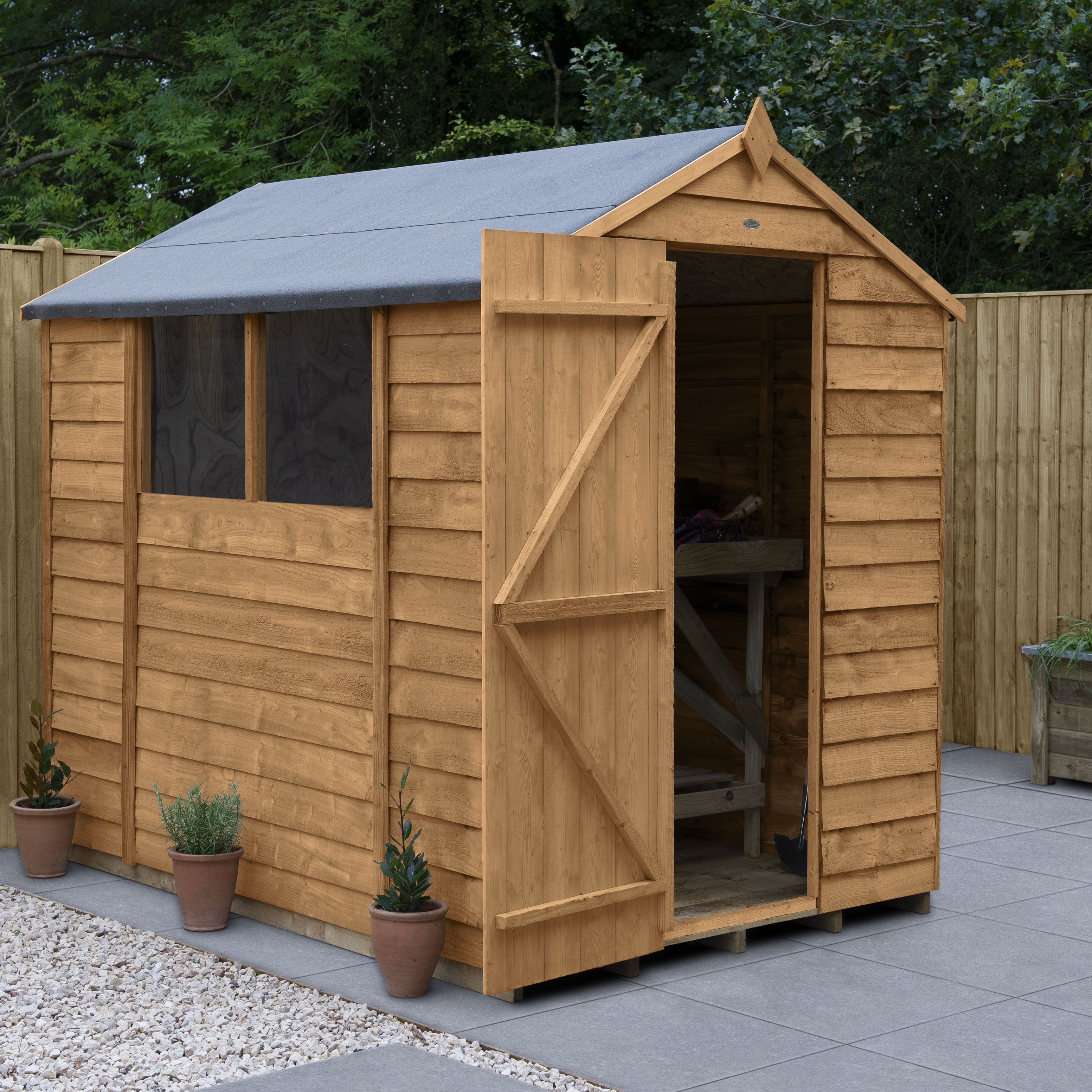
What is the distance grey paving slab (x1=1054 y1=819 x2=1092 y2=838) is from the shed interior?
4.62 ft

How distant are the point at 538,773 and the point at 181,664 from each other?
76.9 inches

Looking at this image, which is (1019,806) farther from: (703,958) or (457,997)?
(457,997)

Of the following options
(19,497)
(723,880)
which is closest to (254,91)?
(19,497)

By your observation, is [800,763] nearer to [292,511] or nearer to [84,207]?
[292,511]

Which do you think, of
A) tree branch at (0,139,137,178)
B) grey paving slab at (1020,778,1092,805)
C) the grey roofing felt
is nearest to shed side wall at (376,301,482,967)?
the grey roofing felt

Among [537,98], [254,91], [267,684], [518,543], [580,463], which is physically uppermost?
[537,98]

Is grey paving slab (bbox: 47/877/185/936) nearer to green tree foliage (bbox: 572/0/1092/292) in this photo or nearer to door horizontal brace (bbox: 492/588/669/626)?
door horizontal brace (bbox: 492/588/669/626)

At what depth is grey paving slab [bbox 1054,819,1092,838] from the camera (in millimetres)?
7492

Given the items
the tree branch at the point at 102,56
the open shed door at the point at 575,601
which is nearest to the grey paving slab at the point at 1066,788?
the open shed door at the point at 575,601

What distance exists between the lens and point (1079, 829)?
7.59 meters

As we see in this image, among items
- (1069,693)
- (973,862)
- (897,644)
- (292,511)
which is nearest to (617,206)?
(292,511)

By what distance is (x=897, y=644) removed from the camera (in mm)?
6109

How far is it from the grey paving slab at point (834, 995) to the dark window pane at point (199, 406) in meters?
2.54

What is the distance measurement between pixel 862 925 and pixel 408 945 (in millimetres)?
1948
